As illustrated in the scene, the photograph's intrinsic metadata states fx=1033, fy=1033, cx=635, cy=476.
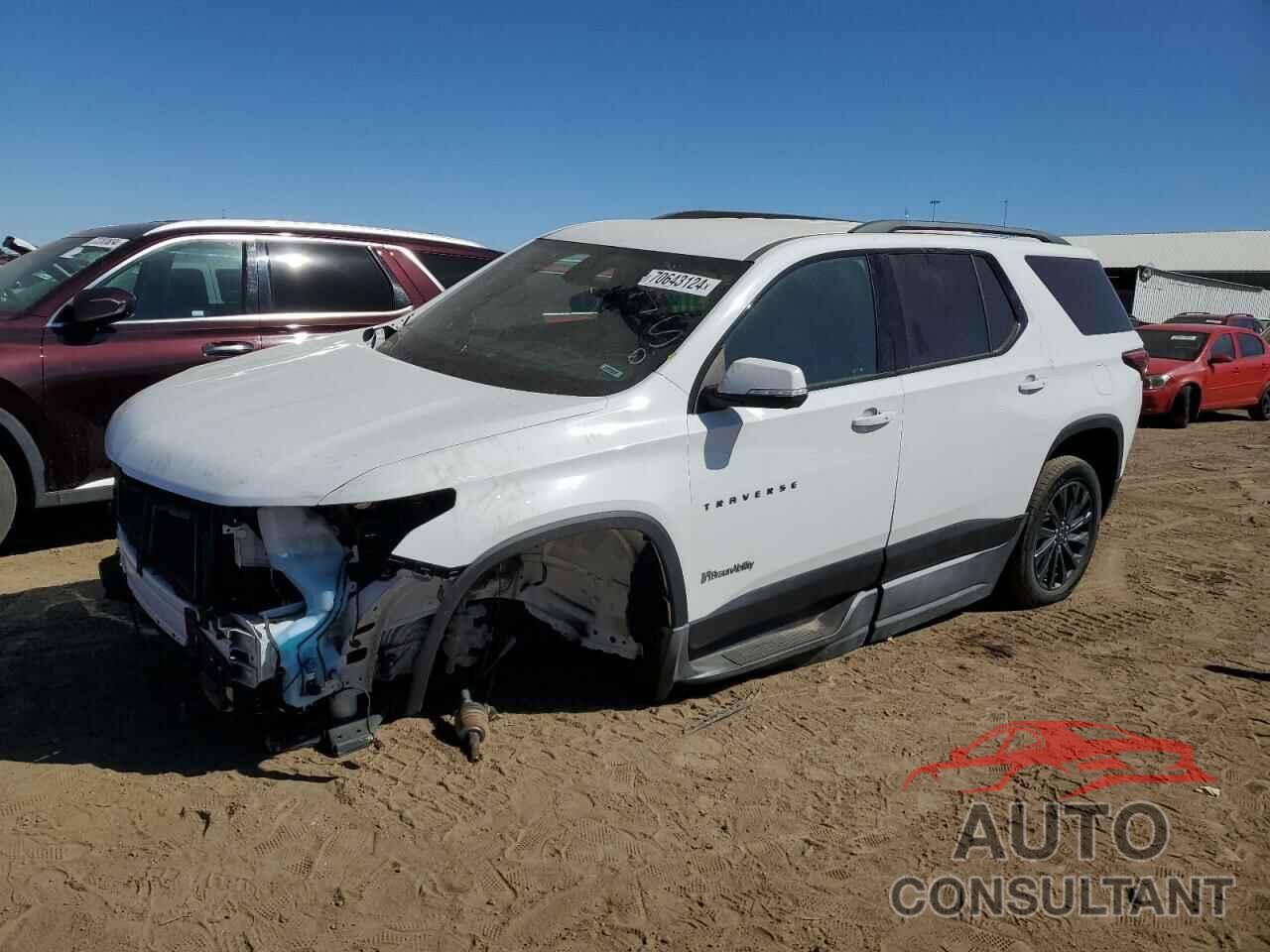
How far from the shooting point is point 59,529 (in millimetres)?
6496

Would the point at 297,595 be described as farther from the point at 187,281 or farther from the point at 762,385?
the point at 187,281

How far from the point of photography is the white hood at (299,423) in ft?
10.2

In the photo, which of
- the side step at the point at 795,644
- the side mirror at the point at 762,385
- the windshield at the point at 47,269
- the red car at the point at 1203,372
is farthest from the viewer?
the red car at the point at 1203,372

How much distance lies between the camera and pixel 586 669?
14.6 feet

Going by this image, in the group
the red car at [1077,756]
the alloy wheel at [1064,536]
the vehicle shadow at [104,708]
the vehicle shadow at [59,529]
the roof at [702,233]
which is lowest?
the vehicle shadow at [59,529]

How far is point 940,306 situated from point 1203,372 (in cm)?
1205

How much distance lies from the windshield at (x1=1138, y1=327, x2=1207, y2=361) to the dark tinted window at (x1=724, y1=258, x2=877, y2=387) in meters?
12.6

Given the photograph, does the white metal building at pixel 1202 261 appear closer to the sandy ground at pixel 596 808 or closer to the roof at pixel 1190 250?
the roof at pixel 1190 250

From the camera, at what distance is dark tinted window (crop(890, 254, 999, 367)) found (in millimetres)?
4500

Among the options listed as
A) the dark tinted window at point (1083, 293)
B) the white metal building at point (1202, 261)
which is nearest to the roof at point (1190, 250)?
the white metal building at point (1202, 261)

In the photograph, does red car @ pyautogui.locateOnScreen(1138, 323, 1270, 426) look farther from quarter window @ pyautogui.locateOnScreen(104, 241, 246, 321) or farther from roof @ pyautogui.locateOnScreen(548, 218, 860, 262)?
quarter window @ pyautogui.locateOnScreen(104, 241, 246, 321)

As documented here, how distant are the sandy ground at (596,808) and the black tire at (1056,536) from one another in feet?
1.33

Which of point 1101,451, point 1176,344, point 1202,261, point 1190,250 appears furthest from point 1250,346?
point 1190,250

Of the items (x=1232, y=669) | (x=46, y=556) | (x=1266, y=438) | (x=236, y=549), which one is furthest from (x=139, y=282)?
(x=1266, y=438)
